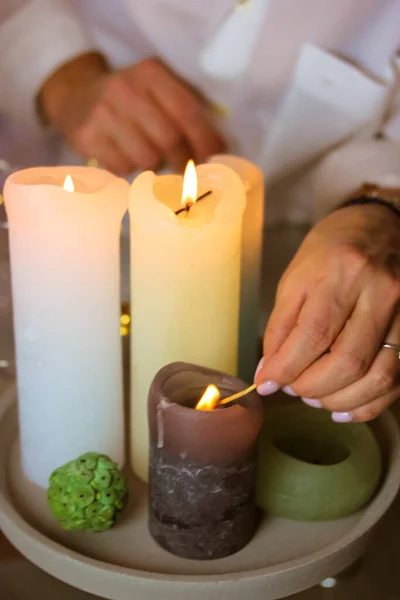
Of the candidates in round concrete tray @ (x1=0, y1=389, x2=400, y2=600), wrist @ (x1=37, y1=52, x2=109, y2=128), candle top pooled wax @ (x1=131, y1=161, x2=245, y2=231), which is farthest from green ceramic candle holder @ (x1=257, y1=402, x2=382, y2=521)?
wrist @ (x1=37, y1=52, x2=109, y2=128)

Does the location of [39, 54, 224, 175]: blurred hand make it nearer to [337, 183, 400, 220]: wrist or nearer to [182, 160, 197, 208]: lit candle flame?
[337, 183, 400, 220]: wrist

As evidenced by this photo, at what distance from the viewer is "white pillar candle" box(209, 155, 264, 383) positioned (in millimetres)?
496

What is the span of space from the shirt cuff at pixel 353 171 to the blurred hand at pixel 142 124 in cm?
13

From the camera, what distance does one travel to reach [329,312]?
0.43 meters

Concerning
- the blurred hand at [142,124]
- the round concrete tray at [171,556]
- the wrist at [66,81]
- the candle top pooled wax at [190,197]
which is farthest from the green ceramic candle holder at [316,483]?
the wrist at [66,81]

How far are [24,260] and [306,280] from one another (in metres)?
0.17

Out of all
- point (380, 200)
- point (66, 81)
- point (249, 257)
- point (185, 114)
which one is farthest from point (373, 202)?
point (66, 81)

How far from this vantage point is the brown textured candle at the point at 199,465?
1.26 feet

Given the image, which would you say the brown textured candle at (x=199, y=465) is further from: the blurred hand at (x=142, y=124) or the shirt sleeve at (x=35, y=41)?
the shirt sleeve at (x=35, y=41)

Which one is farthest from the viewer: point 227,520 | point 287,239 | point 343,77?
point 287,239

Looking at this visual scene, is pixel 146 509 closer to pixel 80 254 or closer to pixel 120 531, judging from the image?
pixel 120 531

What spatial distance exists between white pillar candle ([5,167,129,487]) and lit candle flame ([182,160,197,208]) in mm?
37

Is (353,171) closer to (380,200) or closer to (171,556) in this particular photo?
(380,200)

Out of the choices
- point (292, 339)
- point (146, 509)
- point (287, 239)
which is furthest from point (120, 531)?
point (287, 239)
